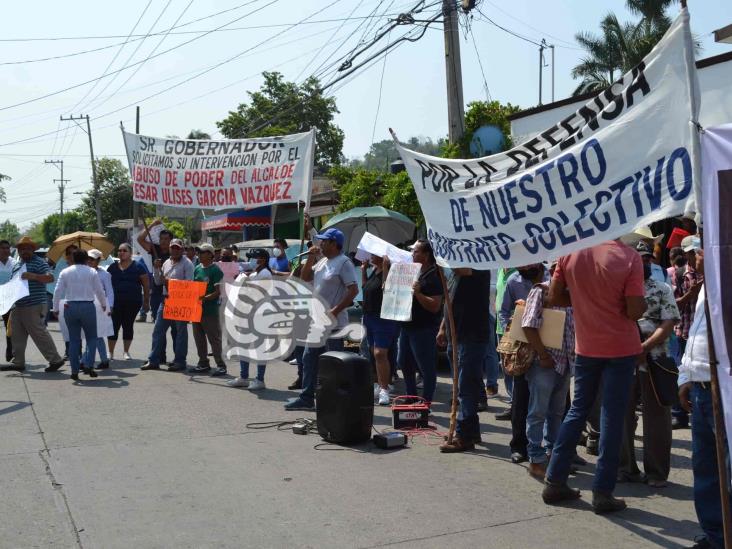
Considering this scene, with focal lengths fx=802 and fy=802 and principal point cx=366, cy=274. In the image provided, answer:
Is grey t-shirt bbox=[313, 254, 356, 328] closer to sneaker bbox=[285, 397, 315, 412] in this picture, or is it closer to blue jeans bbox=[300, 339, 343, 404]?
blue jeans bbox=[300, 339, 343, 404]

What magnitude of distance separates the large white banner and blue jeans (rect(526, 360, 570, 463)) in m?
2.53

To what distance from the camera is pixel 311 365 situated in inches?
362

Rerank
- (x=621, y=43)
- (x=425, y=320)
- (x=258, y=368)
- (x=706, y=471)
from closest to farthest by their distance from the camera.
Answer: (x=706, y=471) < (x=425, y=320) < (x=258, y=368) < (x=621, y=43)

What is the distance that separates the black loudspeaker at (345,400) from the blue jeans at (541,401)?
1738mm

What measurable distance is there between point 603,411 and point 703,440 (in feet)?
2.98

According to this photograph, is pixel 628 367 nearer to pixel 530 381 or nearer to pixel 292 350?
pixel 530 381

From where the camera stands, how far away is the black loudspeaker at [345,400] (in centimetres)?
744

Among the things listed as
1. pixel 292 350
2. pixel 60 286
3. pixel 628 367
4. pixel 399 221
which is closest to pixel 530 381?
pixel 628 367

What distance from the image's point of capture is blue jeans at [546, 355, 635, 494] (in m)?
5.34

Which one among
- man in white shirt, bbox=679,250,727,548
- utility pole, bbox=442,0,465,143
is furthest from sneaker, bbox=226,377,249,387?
man in white shirt, bbox=679,250,727,548

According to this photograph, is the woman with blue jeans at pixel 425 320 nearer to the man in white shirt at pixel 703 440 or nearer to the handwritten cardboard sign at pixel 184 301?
the handwritten cardboard sign at pixel 184 301

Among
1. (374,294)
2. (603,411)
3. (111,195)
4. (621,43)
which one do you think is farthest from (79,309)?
(111,195)

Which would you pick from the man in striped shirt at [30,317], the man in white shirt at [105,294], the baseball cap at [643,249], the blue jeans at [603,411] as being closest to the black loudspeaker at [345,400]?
the blue jeans at [603,411]

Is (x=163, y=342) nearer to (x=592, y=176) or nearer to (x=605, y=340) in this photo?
(x=605, y=340)
